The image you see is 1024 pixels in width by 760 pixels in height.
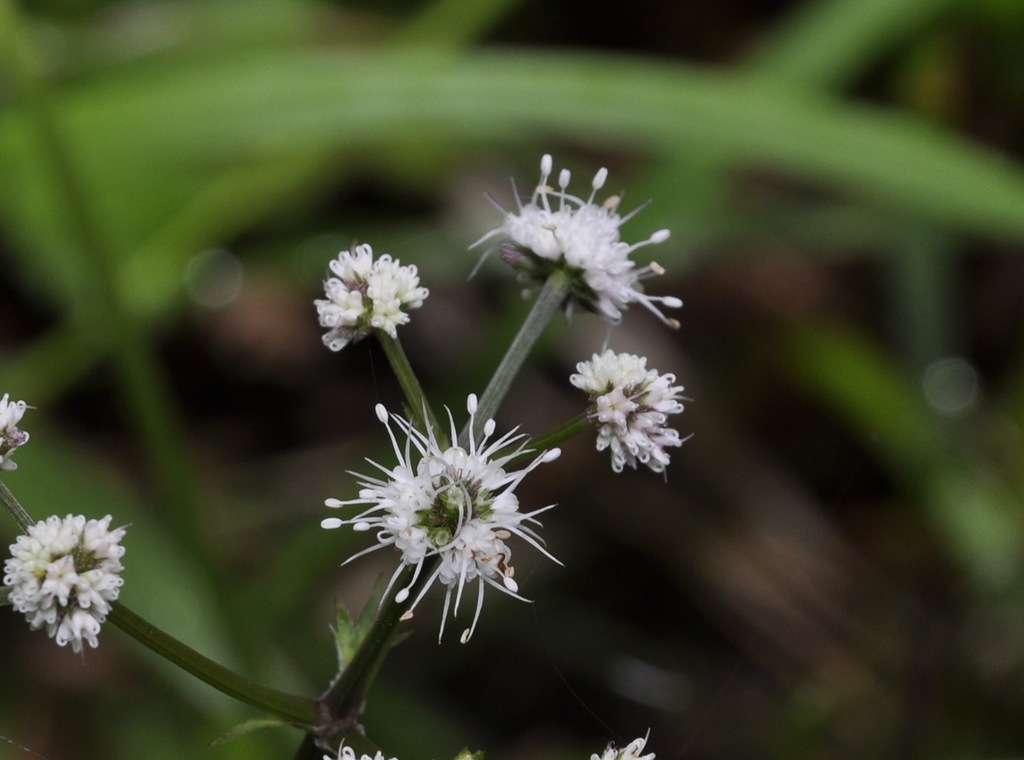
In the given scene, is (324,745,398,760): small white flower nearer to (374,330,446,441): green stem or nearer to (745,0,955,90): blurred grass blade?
(374,330,446,441): green stem

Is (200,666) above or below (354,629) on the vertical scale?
below

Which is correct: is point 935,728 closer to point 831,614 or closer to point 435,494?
point 831,614

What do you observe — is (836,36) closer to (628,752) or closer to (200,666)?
(628,752)

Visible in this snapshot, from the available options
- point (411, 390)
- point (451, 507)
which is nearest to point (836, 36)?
point (411, 390)

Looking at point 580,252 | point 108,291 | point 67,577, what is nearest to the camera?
point 67,577

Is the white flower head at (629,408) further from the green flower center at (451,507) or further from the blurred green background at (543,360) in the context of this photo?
the blurred green background at (543,360)

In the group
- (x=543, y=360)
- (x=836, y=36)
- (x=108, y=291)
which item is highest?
(x=836, y=36)
